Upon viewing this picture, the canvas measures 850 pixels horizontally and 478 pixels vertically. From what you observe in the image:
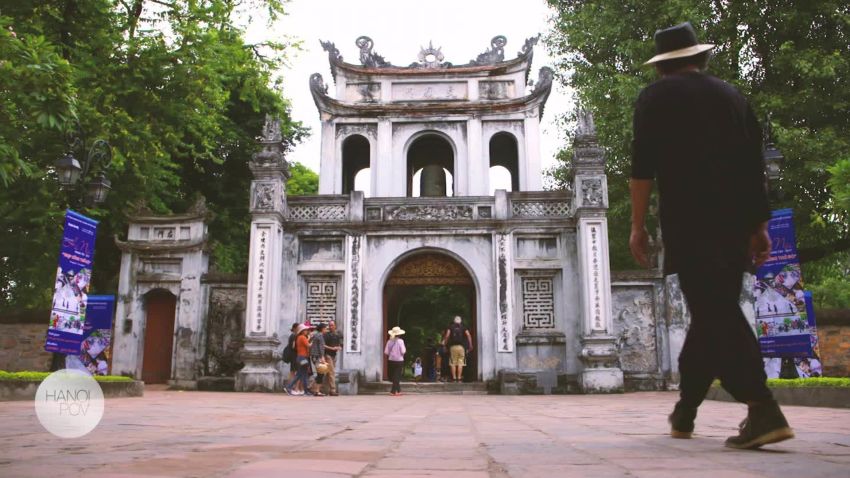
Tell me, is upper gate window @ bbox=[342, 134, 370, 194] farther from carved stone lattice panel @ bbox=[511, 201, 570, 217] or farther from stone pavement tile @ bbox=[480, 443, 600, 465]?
stone pavement tile @ bbox=[480, 443, 600, 465]

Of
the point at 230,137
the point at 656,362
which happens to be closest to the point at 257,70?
the point at 230,137

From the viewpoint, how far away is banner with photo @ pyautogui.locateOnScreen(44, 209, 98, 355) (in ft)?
32.9

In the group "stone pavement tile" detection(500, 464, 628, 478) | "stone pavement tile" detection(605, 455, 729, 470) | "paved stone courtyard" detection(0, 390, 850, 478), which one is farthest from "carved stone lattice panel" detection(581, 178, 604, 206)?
"stone pavement tile" detection(500, 464, 628, 478)

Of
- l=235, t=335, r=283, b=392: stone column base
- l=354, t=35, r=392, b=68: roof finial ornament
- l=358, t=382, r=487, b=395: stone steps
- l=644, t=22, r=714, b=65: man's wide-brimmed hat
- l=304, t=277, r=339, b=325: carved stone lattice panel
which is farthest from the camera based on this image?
l=354, t=35, r=392, b=68: roof finial ornament

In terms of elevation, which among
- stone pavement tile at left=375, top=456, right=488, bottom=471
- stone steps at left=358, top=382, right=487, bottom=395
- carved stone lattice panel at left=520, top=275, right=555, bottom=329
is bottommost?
stone steps at left=358, top=382, right=487, bottom=395

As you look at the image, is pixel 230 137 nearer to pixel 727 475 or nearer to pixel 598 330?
pixel 598 330

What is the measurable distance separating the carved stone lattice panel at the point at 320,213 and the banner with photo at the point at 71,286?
6.17 metres

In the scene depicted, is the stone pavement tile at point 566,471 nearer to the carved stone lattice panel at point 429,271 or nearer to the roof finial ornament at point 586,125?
the carved stone lattice panel at point 429,271

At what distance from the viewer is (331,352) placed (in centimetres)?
1432

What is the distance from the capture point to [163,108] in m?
14.2

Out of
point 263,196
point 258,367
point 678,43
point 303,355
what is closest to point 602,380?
point 303,355

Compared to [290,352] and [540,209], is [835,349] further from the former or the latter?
[290,352]

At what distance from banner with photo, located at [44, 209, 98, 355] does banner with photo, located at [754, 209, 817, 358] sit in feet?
33.9

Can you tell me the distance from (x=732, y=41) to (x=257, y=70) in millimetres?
12895
